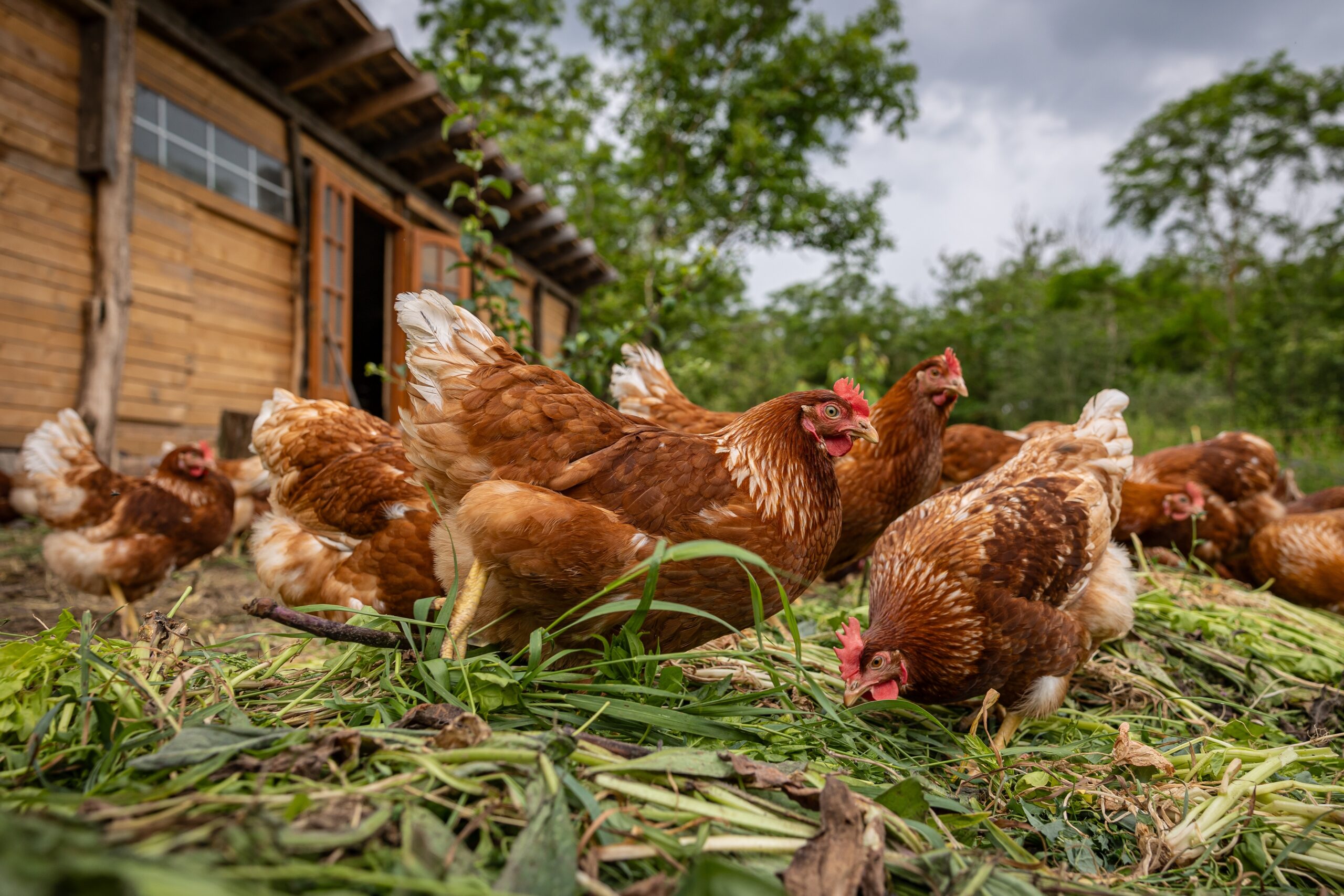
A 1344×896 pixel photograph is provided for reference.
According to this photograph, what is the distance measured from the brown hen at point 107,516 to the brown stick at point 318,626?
3361mm

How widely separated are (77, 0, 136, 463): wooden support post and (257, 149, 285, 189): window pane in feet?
4.65

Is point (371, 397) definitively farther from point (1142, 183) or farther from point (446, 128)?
point (1142, 183)

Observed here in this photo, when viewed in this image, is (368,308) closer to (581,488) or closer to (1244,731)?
(581,488)

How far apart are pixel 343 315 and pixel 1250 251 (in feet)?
91.8

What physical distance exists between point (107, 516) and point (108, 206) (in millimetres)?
2270

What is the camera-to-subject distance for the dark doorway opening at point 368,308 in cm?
919

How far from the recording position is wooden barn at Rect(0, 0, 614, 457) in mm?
4391

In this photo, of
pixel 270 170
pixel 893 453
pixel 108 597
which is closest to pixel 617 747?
pixel 893 453

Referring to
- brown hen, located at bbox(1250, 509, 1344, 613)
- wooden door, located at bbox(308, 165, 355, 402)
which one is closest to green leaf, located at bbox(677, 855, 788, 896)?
brown hen, located at bbox(1250, 509, 1344, 613)

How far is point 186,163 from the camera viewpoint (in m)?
5.42

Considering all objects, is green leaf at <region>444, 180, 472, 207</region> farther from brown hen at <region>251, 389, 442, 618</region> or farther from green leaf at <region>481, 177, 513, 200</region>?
brown hen at <region>251, 389, 442, 618</region>

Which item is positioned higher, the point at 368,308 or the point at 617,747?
the point at 368,308

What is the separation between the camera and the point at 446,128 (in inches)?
159

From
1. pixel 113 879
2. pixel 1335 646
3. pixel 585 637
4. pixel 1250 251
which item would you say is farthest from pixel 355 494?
pixel 1250 251
